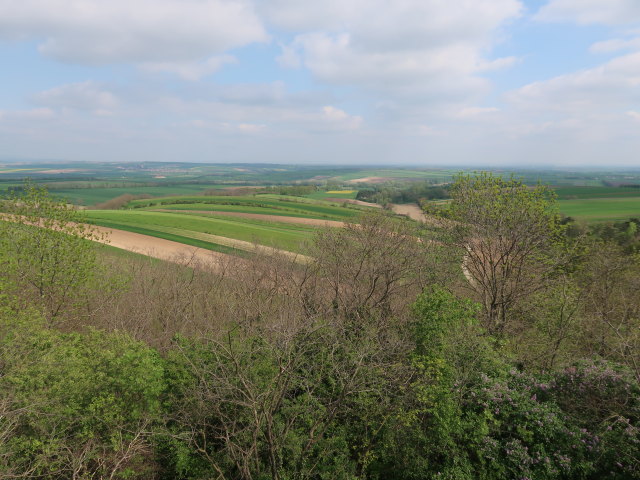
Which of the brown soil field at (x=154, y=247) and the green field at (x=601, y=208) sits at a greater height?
the green field at (x=601, y=208)

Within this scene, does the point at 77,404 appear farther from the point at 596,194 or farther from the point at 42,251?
the point at 596,194

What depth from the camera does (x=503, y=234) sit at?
827 inches

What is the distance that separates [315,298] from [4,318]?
15837 mm

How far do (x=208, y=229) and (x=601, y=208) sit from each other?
79173 millimetres

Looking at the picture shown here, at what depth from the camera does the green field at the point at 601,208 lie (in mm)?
61166

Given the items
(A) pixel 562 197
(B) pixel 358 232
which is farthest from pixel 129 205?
(A) pixel 562 197

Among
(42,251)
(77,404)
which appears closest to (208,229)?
(42,251)

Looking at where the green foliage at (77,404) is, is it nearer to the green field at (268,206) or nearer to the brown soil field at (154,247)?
the brown soil field at (154,247)

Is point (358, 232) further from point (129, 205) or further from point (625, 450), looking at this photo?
point (129, 205)

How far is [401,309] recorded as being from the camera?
20.6 metres

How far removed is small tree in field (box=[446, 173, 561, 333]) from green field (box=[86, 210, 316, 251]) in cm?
2696

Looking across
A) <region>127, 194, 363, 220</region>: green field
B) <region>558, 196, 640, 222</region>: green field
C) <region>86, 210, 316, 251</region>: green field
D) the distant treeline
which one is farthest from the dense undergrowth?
the distant treeline

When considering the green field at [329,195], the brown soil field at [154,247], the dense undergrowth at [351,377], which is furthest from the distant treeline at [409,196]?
the dense undergrowth at [351,377]

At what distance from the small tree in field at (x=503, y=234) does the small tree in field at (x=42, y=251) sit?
2392 cm
